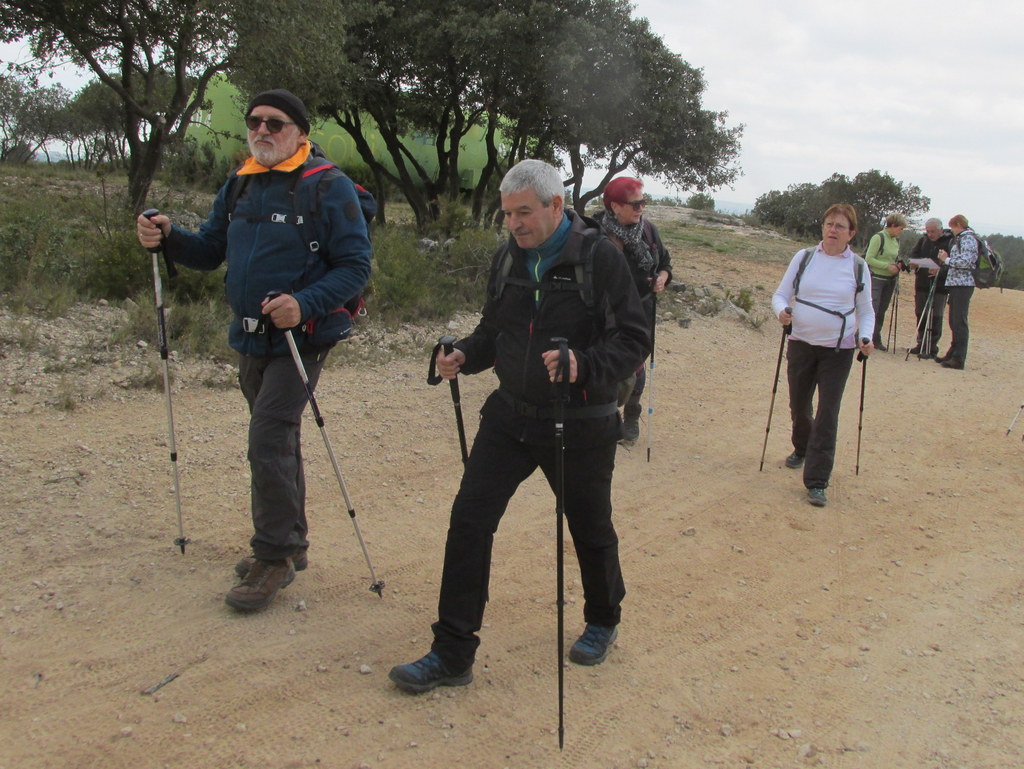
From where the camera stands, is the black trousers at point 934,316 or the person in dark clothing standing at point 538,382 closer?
the person in dark clothing standing at point 538,382

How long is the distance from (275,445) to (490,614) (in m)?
1.34

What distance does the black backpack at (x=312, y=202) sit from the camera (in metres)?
3.65

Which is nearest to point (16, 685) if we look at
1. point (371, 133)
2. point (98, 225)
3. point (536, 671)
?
point (536, 671)

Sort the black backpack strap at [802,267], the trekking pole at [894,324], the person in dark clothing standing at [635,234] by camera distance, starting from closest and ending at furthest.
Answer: the person in dark clothing standing at [635,234] → the black backpack strap at [802,267] → the trekking pole at [894,324]

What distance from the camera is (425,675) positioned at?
337 centimetres

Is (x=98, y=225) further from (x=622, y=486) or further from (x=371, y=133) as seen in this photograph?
(x=371, y=133)

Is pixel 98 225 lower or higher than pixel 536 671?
higher

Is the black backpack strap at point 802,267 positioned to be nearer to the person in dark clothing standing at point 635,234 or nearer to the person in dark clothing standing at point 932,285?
the person in dark clothing standing at point 635,234

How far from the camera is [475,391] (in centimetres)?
811

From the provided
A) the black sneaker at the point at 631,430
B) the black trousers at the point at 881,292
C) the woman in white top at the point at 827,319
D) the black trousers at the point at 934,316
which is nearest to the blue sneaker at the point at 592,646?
the woman in white top at the point at 827,319

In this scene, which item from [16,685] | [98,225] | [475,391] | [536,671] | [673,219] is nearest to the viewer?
[16,685]

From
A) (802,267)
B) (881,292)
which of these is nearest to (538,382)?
(802,267)

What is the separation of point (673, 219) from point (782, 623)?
29279mm

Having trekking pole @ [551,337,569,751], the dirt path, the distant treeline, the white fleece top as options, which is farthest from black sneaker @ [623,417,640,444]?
the distant treeline
